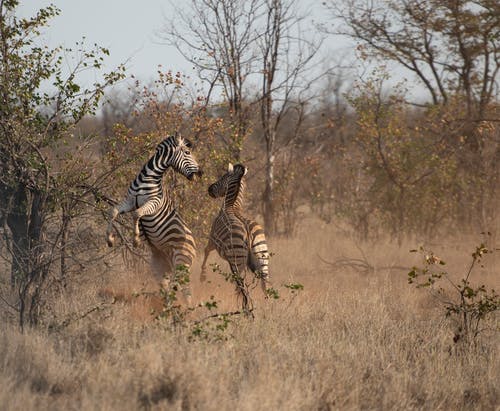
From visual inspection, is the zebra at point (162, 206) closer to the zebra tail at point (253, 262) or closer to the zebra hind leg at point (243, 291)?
the zebra hind leg at point (243, 291)

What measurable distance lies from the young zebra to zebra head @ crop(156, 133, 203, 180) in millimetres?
748

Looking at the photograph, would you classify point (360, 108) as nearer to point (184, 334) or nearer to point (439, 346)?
point (439, 346)

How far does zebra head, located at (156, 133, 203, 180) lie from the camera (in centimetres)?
882

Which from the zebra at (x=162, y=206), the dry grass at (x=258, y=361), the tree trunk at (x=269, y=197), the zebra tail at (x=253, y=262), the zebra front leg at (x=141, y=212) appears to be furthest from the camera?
the tree trunk at (x=269, y=197)

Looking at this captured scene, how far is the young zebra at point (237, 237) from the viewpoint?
907 centimetres

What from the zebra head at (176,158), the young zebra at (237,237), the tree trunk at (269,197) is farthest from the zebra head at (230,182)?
the tree trunk at (269,197)

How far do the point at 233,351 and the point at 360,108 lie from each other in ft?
37.2

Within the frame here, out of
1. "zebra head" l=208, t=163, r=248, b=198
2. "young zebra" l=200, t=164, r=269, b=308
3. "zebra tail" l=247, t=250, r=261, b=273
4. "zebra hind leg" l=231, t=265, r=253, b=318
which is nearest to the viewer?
"zebra hind leg" l=231, t=265, r=253, b=318

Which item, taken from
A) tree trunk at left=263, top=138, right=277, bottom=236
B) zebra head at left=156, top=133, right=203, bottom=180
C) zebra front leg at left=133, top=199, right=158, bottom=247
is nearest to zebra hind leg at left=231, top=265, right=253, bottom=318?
zebra front leg at left=133, top=199, right=158, bottom=247

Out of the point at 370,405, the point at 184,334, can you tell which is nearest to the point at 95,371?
the point at 184,334

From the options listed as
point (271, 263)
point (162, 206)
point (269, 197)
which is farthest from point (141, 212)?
point (269, 197)

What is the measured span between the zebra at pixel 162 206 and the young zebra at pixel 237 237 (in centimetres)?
51

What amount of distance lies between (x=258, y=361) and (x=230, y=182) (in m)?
3.55

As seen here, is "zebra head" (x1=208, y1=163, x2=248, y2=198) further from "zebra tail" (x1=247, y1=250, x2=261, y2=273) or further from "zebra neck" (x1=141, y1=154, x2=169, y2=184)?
"zebra neck" (x1=141, y1=154, x2=169, y2=184)
